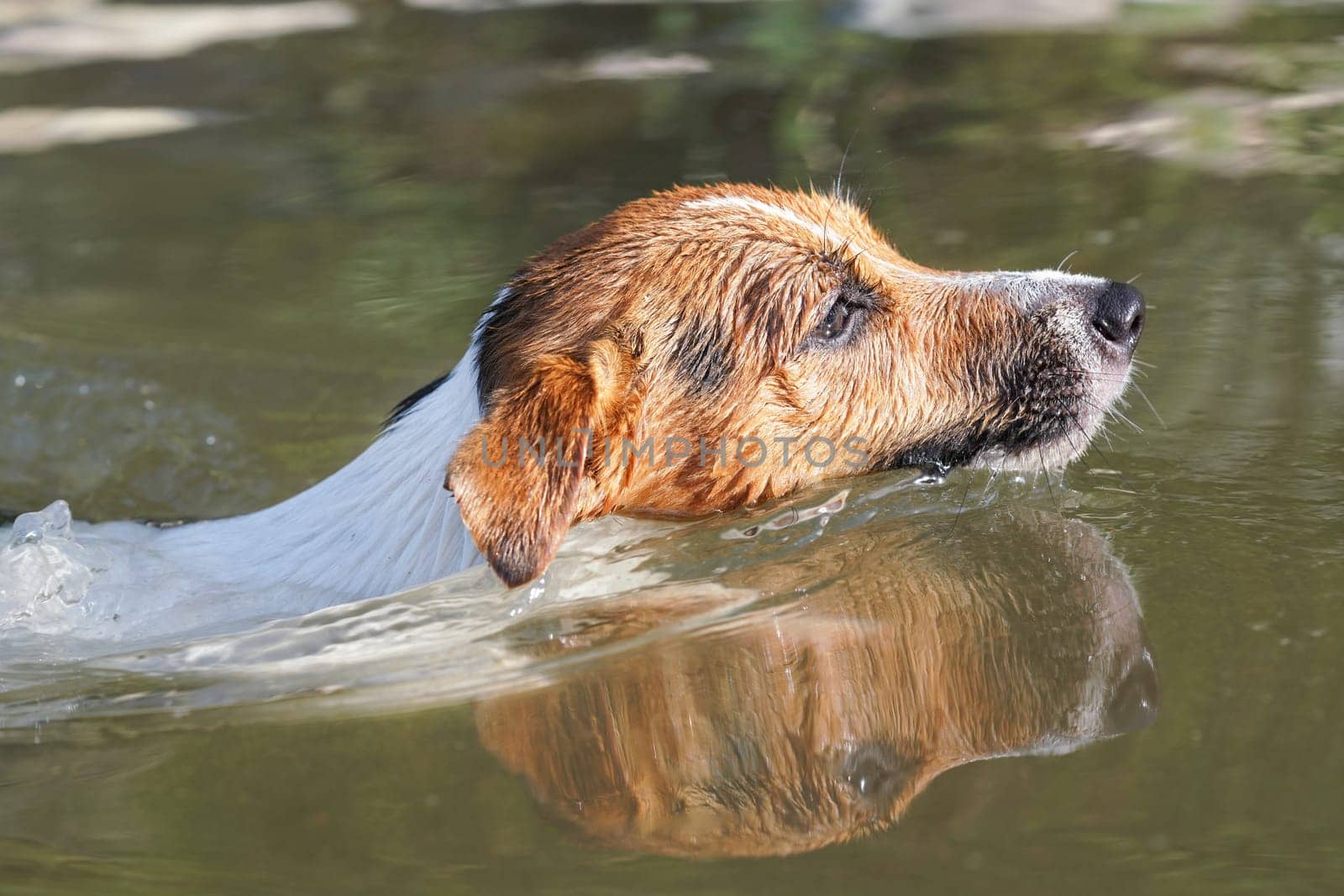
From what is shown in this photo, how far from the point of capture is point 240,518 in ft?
16.7

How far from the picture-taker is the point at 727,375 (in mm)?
4488

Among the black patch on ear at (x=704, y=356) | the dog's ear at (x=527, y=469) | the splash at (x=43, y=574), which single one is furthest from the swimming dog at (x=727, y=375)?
the splash at (x=43, y=574)

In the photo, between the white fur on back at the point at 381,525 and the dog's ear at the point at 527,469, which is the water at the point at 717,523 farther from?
the dog's ear at the point at 527,469

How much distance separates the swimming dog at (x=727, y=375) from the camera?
4336 mm

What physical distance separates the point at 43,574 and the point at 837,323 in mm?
2646

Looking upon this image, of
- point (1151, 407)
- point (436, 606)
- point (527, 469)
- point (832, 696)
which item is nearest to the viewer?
point (832, 696)

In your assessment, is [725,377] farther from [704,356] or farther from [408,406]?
[408,406]

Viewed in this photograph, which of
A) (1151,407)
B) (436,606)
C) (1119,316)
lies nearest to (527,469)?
(436,606)

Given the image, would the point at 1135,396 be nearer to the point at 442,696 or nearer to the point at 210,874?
the point at 442,696

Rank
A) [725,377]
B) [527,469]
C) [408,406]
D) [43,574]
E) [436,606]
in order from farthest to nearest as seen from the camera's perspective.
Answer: [43,574]
[408,406]
[725,377]
[436,606]
[527,469]

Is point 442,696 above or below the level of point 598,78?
below

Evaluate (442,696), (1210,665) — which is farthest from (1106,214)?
(442,696)

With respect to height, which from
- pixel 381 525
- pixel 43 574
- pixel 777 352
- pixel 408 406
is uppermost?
Answer: pixel 777 352

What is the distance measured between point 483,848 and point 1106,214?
507 cm
